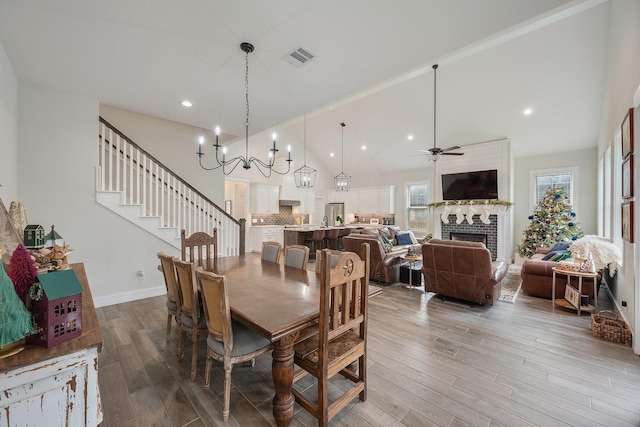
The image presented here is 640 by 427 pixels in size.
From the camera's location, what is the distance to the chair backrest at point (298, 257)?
2.87m

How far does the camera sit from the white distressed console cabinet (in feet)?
2.59

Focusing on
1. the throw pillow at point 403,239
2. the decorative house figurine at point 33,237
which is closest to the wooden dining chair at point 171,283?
the decorative house figurine at point 33,237

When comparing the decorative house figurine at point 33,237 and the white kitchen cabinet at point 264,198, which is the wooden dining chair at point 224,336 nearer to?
the decorative house figurine at point 33,237

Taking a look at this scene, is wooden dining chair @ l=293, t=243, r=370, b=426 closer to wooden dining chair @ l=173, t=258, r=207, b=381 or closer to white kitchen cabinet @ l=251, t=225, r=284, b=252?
wooden dining chair @ l=173, t=258, r=207, b=381

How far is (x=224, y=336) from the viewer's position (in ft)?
5.65

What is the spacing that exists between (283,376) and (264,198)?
715cm

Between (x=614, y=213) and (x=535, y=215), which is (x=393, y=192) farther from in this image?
(x=614, y=213)

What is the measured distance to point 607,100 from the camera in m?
4.31

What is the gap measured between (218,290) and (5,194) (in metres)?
2.79

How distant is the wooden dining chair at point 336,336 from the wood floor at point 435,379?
0.61 ft

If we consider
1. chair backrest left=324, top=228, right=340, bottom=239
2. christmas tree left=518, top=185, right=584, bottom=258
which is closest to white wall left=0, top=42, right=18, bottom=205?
chair backrest left=324, top=228, right=340, bottom=239

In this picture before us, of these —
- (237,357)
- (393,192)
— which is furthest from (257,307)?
(393,192)

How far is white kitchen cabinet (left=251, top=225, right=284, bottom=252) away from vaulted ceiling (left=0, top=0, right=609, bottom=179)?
326 cm

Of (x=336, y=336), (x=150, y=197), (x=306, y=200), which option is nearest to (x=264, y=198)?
(x=306, y=200)
